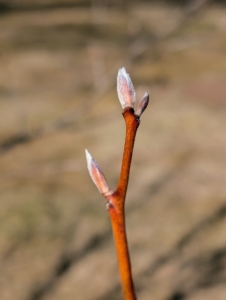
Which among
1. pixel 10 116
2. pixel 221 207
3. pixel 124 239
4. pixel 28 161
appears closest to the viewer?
pixel 124 239

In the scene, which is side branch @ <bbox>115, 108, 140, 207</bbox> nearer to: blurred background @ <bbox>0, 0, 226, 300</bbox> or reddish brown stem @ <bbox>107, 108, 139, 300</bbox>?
reddish brown stem @ <bbox>107, 108, 139, 300</bbox>

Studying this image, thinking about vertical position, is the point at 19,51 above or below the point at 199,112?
above

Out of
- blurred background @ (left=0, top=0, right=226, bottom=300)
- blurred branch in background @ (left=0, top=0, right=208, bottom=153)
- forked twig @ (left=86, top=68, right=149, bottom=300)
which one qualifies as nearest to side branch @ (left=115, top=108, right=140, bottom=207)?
forked twig @ (left=86, top=68, right=149, bottom=300)

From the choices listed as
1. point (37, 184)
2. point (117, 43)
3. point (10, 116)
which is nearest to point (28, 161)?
point (37, 184)

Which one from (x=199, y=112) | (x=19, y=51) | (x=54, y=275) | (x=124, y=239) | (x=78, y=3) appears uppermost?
(x=78, y=3)

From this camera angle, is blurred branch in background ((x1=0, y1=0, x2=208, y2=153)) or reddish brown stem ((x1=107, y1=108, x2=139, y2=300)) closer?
reddish brown stem ((x1=107, y1=108, x2=139, y2=300))

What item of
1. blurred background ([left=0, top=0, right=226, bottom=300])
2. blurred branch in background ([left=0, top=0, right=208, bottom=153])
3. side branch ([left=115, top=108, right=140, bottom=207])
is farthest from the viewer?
blurred branch in background ([left=0, top=0, right=208, bottom=153])

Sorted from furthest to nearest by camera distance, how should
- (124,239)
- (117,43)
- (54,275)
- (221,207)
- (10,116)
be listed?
(117,43)
(10,116)
(221,207)
(54,275)
(124,239)

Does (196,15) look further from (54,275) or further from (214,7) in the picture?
(54,275)
